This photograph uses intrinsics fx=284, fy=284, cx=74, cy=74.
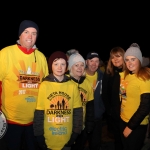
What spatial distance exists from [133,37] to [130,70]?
69.3 meters

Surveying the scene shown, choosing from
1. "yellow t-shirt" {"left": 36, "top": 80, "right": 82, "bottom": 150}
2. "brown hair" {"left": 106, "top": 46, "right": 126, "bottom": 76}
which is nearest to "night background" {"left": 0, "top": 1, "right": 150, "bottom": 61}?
"brown hair" {"left": 106, "top": 46, "right": 126, "bottom": 76}

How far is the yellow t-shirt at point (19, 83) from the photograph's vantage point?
160 inches

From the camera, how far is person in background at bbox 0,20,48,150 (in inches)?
160

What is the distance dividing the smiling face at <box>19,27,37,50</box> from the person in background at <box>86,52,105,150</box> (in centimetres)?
144

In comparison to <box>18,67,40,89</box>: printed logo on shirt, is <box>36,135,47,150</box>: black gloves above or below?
below

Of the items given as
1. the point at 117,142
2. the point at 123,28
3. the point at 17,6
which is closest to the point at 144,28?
the point at 123,28

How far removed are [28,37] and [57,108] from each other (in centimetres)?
111

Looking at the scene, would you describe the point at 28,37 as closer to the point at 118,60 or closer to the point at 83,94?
the point at 83,94

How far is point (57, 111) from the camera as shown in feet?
13.0

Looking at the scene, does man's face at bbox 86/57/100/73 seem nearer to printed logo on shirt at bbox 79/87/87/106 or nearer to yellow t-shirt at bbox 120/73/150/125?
printed logo on shirt at bbox 79/87/87/106

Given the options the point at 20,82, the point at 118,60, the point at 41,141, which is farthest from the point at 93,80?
the point at 41,141

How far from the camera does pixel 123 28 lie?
78.0 meters

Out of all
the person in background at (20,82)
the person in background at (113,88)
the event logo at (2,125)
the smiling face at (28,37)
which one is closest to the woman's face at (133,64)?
the person in background at (113,88)

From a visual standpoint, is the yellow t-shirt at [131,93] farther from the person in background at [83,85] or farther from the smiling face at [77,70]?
Result: the smiling face at [77,70]
